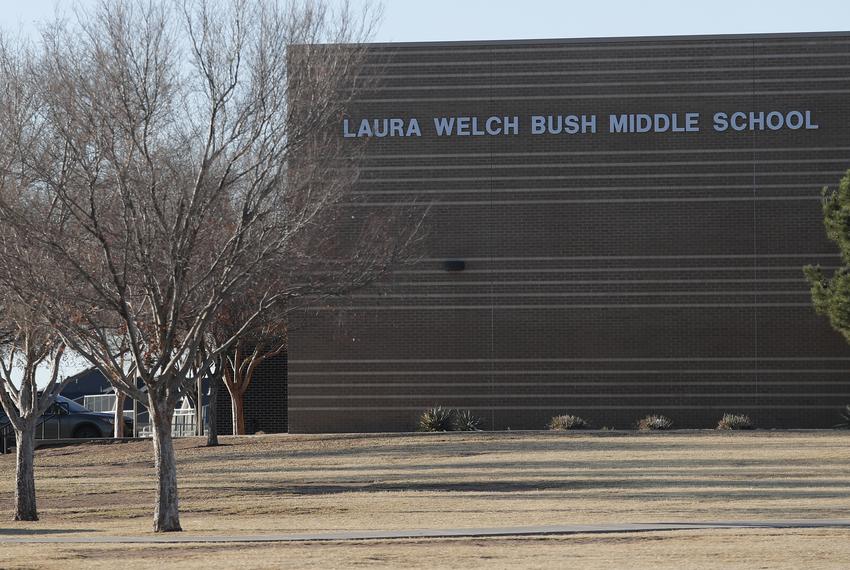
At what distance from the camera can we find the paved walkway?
19.1 metres

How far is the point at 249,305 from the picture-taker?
2989cm

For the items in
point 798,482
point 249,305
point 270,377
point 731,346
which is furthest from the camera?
point 270,377

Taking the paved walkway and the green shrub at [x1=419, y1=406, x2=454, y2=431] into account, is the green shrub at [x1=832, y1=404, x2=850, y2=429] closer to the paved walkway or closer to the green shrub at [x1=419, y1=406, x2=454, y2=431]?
the green shrub at [x1=419, y1=406, x2=454, y2=431]

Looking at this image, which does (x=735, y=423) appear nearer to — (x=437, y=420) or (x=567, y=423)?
(x=567, y=423)

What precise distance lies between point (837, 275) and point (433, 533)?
19771mm

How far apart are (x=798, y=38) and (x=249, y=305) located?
56.4ft

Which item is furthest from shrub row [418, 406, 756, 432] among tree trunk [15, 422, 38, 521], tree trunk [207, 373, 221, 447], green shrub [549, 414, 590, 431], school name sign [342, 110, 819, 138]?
tree trunk [15, 422, 38, 521]

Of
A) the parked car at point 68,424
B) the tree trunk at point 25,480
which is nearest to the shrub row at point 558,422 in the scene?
the parked car at point 68,424

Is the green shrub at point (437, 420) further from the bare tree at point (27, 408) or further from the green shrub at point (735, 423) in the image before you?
the bare tree at point (27, 408)

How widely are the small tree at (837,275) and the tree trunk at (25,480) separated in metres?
19.7

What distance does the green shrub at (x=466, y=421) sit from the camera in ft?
124

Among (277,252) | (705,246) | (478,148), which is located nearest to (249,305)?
(277,252)

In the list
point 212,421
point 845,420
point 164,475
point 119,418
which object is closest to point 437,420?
point 212,421

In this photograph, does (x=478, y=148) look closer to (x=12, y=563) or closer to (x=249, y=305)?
(x=249, y=305)
